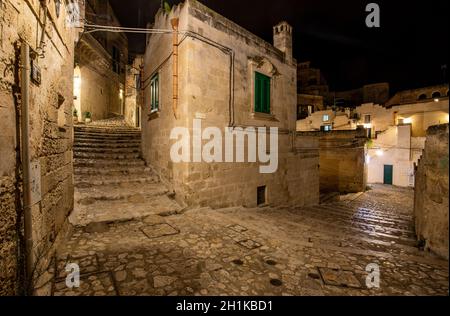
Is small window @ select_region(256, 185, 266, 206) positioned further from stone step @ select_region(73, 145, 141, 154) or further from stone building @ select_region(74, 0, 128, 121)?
stone building @ select_region(74, 0, 128, 121)

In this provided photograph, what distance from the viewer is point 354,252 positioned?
4.16 metres

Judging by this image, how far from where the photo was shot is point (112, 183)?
778 cm

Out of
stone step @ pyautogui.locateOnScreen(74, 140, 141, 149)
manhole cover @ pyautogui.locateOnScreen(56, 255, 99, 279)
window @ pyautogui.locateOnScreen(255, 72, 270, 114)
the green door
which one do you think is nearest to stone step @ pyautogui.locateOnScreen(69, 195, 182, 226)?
manhole cover @ pyautogui.locateOnScreen(56, 255, 99, 279)

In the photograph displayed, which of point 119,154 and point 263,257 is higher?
point 119,154

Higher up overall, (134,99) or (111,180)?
(134,99)

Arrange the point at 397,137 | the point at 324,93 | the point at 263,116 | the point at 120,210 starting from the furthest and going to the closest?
the point at 324,93, the point at 397,137, the point at 263,116, the point at 120,210

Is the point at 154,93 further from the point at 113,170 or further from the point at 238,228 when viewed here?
the point at 238,228

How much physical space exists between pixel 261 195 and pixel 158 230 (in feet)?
17.1

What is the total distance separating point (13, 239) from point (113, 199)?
4.13 m

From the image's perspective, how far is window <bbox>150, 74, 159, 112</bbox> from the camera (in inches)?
355

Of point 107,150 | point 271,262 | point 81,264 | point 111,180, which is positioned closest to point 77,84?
point 107,150

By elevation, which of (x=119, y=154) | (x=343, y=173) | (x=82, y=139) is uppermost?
(x=82, y=139)

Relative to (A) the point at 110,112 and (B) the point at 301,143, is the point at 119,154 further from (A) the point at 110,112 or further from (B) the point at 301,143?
(A) the point at 110,112

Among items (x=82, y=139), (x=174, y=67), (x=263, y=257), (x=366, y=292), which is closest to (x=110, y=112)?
(x=82, y=139)
